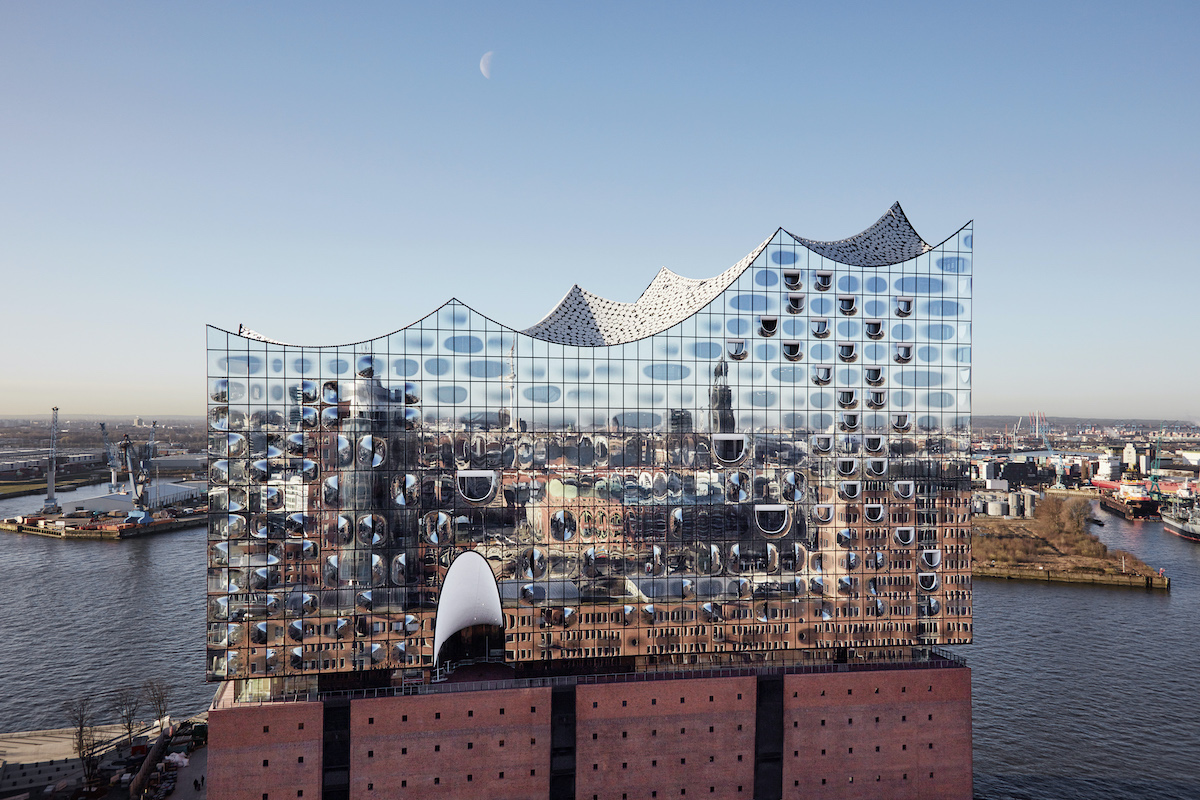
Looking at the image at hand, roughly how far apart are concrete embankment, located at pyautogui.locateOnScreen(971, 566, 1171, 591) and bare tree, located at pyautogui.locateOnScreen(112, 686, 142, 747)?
77790 mm

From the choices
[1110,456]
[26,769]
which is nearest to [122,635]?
[26,769]

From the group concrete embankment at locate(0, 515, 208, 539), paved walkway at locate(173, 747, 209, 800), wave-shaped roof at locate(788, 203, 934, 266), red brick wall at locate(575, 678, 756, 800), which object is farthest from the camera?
concrete embankment at locate(0, 515, 208, 539)

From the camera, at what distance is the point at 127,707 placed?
147 feet

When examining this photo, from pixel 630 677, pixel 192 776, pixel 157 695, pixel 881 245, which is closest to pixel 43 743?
pixel 157 695

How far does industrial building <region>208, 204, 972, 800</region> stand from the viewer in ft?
106

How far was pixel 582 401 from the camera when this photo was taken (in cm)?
3466

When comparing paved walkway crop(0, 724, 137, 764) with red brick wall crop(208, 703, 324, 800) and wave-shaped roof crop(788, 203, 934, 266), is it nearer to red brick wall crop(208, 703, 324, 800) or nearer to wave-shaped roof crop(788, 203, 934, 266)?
red brick wall crop(208, 703, 324, 800)

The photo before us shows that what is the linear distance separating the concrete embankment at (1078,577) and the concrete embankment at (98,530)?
106 m

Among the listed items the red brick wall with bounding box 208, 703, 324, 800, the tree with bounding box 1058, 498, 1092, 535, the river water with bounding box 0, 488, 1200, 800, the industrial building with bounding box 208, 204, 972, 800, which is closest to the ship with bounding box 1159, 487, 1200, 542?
the tree with bounding box 1058, 498, 1092, 535

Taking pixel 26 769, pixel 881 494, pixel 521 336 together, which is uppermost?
pixel 521 336

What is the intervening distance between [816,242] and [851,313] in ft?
13.3

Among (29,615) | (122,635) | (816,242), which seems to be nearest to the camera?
(816,242)

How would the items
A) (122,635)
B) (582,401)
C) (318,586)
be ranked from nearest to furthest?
(318,586) < (582,401) < (122,635)

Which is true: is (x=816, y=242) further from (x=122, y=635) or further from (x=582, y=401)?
(x=122, y=635)
